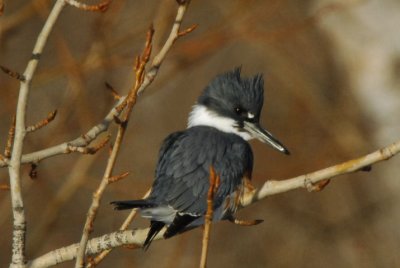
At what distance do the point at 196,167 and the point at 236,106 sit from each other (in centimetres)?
46

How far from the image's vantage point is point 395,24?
611 centimetres

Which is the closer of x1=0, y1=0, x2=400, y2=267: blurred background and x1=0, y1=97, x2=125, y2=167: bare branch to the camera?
x1=0, y1=97, x2=125, y2=167: bare branch

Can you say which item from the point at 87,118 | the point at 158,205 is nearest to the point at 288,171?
the point at 87,118

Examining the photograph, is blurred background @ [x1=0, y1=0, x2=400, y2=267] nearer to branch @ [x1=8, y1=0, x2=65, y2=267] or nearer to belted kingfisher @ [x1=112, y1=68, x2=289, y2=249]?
belted kingfisher @ [x1=112, y1=68, x2=289, y2=249]

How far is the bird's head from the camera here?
11.4ft

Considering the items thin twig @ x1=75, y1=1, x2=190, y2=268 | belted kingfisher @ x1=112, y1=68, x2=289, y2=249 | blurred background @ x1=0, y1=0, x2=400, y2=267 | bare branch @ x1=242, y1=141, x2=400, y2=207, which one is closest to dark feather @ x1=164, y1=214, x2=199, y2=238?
belted kingfisher @ x1=112, y1=68, x2=289, y2=249

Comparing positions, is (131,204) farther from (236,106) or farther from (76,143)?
(236,106)

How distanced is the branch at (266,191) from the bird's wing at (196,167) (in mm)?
184

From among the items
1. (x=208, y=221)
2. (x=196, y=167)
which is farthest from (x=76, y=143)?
(x=196, y=167)

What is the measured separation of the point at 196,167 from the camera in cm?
316

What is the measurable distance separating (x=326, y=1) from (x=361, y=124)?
914 millimetres

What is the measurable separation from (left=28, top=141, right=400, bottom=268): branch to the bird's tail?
0.09 m

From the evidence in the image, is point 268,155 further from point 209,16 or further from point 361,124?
point 209,16

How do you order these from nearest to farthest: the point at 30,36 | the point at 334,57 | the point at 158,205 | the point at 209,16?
1. the point at 158,205
2. the point at 334,57
3. the point at 30,36
4. the point at 209,16
